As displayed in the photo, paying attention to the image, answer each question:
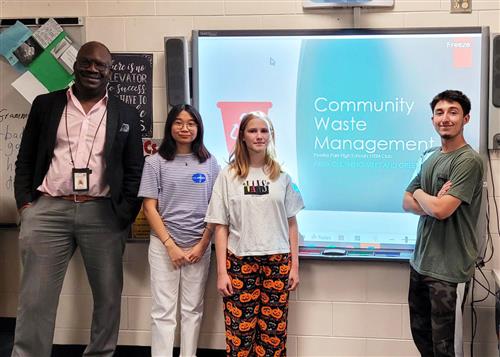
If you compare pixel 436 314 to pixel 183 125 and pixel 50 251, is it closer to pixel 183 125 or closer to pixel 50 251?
pixel 183 125

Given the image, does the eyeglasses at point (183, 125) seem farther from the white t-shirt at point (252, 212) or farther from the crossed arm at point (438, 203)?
the crossed arm at point (438, 203)

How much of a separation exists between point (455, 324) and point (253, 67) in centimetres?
156

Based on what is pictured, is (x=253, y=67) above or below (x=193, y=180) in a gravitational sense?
above

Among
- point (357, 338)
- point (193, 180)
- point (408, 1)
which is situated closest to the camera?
point (193, 180)

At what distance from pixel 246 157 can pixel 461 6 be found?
4.46 feet

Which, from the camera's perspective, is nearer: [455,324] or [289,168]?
[455,324]

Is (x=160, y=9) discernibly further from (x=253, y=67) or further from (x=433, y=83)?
(x=433, y=83)

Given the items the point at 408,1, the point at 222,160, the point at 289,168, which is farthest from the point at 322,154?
the point at 408,1

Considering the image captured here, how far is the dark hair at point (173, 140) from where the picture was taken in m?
2.36

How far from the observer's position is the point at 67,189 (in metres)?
2.29

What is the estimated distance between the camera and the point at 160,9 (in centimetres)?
270

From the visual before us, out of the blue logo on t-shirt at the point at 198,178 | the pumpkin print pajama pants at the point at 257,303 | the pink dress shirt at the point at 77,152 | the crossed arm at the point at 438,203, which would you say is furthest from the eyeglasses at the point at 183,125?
the crossed arm at the point at 438,203

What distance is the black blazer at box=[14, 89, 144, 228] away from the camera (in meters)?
2.30

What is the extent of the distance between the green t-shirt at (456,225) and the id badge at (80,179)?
5.06ft
